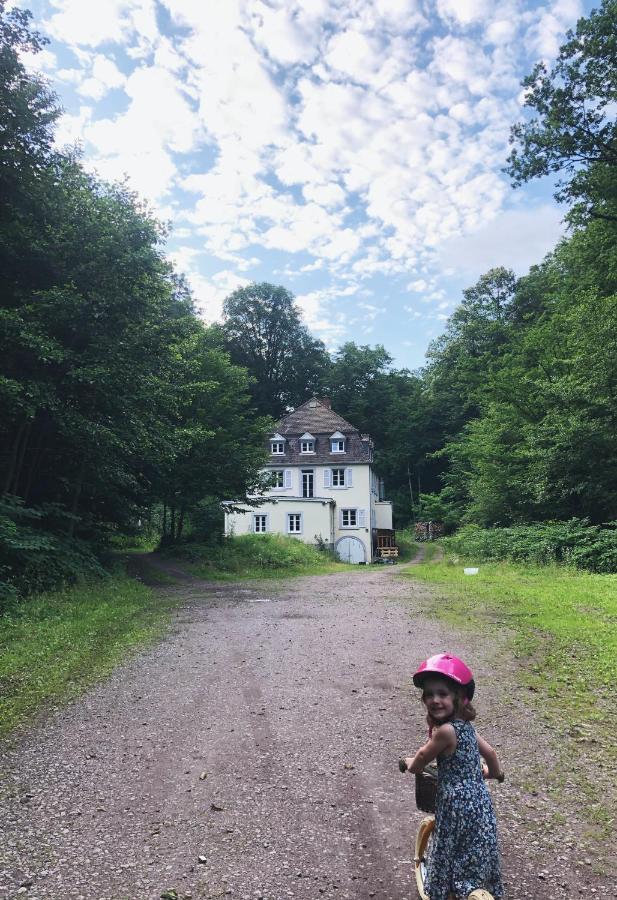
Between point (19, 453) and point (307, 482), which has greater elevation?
point (307, 482)

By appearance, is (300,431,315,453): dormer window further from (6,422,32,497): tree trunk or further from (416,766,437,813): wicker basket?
(416,766,437,813): wicker basket

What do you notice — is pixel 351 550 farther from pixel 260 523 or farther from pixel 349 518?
pixel 260 523

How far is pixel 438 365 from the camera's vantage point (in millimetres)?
54000

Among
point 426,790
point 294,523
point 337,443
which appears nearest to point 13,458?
point 426,790

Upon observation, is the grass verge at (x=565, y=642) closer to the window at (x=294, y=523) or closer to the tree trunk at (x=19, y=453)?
the tree trunk at (x=19, y=453)

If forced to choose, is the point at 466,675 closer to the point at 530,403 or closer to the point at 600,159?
the point at 600,159

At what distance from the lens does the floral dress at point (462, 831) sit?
2580 mm

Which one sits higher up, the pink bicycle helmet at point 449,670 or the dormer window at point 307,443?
the dormer window at point 307,443

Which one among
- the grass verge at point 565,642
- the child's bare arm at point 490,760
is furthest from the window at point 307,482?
the child's bare arm at point 490,760

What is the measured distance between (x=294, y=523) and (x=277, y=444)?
6.71 metres

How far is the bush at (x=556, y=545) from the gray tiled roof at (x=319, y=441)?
15.3 m

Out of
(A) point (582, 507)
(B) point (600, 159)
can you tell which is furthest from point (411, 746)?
(B) point (600, 159)

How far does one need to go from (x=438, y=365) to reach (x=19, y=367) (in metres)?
46.4

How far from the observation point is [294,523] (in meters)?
34.9
